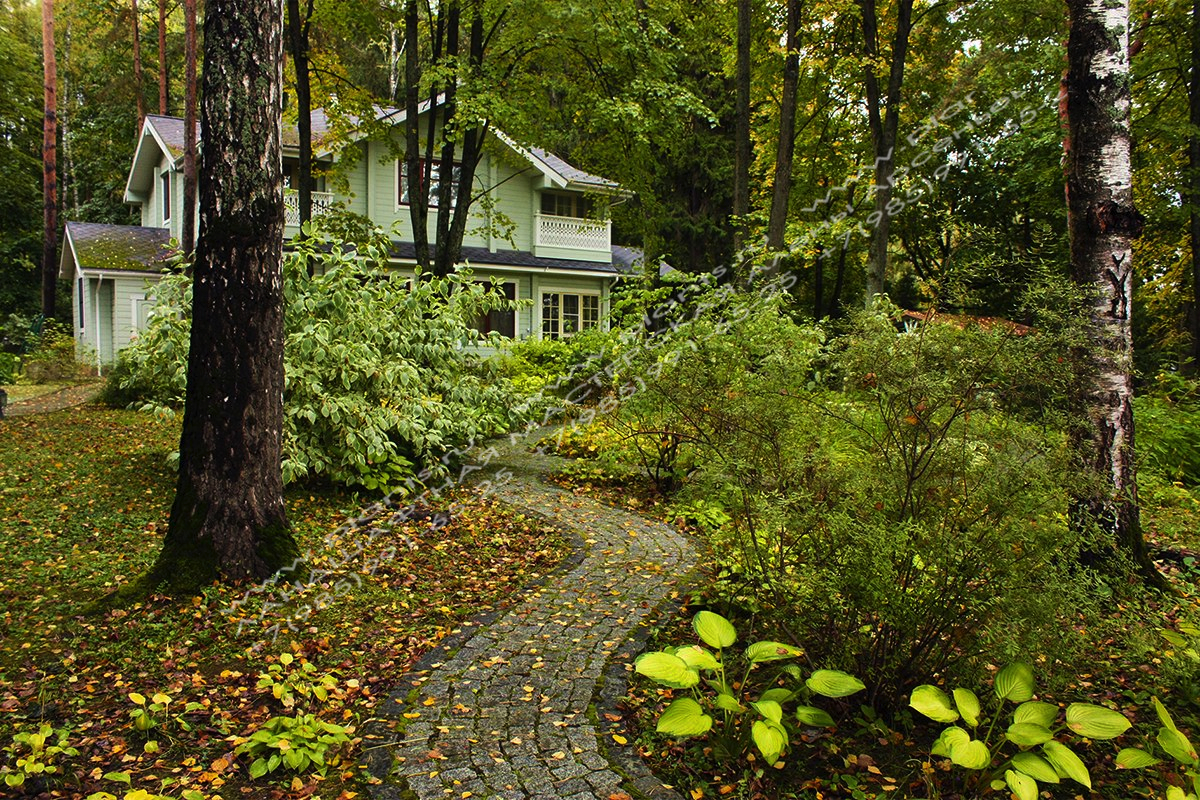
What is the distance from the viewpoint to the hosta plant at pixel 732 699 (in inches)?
102

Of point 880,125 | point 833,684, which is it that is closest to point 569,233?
point 880,125

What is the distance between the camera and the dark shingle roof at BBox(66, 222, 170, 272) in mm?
19250

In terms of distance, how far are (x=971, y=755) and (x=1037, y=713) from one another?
343 millimetres

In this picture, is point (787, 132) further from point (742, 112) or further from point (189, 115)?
point (189, 115)

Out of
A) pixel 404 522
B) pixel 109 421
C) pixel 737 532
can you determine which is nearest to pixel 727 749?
pixel 737 532

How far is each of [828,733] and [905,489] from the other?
106 centimetres

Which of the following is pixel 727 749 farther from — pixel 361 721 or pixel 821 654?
pixel 361 721

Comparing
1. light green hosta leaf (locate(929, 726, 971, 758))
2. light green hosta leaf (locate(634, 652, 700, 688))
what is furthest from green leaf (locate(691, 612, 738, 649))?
light green hosta leaf (locate(929, 726, 971, 758))

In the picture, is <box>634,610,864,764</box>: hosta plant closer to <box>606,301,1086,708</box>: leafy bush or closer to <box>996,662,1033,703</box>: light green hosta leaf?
<box>606,301,1086,708</box>: leafy bush

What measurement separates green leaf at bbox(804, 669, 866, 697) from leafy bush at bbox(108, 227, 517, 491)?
180 inches

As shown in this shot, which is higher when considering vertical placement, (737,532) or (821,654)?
(737,532)

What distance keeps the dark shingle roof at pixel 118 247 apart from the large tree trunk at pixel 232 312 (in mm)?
16455

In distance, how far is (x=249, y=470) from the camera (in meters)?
4.49

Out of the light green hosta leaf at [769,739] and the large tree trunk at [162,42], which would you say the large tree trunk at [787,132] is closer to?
the light green hosta leaf at [769,739]
